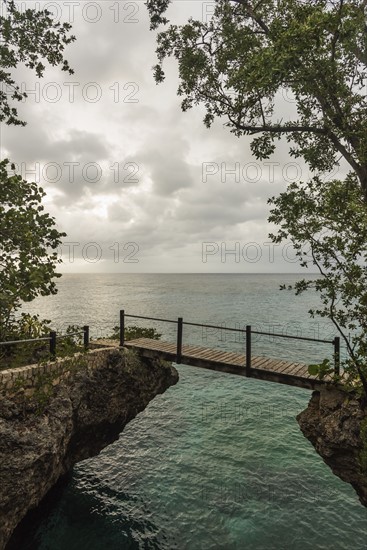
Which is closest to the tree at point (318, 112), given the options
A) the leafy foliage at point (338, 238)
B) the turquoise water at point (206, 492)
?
the leafy foliage at point (338, 238)

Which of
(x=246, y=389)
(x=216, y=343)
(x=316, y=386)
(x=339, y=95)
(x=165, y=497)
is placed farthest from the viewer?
(x=216, y=343)

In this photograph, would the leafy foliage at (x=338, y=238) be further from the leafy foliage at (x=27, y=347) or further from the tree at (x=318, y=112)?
the leafy foliage at (x=27, y=347)

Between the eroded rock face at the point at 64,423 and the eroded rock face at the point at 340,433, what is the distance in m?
6.33

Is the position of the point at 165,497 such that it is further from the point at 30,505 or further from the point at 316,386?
the point at 316,386

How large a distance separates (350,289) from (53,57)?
40.4ft

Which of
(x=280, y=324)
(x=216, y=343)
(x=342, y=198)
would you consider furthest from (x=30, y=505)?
(x=280, y=324)

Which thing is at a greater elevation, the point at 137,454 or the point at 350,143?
the point at 350,143

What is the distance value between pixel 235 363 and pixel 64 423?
5.50 metres

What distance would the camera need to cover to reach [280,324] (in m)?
50.3

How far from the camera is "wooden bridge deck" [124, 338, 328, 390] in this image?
949cm

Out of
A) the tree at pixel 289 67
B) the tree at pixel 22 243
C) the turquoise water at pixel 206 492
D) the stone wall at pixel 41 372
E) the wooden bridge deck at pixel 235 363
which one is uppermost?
the tree at pixel 289 67

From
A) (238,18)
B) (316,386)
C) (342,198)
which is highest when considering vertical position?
(238,18)

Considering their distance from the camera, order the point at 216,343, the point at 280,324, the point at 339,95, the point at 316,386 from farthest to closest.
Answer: the point at 280,324 < the point at 216,343 < the point at 316,386 < the point at 339,95

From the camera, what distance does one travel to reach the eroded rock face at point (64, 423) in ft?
24.3
